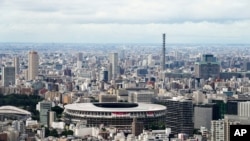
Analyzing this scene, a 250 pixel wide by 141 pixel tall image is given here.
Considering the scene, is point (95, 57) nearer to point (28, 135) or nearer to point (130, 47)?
point (130, 47)

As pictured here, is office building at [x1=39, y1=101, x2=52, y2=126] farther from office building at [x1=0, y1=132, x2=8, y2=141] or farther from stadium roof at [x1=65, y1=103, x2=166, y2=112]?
office building at [x1=0, y1=132, x2=8, y2=141]

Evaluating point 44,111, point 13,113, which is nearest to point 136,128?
point 44,111

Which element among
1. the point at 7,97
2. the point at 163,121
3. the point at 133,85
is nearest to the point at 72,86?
the point at 133,85

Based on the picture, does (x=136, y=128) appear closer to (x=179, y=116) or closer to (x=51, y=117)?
(x=179, y=116)

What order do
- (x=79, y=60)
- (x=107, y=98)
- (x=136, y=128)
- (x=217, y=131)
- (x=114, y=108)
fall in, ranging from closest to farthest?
1. (x=217, y=131)
2. (x=136, y=128)
3. (x=114, y=108)
4. (x=107, y=98)
5. (x=79, y=60)

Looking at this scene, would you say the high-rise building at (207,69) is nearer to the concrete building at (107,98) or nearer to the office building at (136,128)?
the concrete building at (107,98)

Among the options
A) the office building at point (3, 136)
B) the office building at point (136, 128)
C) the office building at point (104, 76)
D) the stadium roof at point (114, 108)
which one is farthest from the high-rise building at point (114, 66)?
the office building at point (3, 136)
